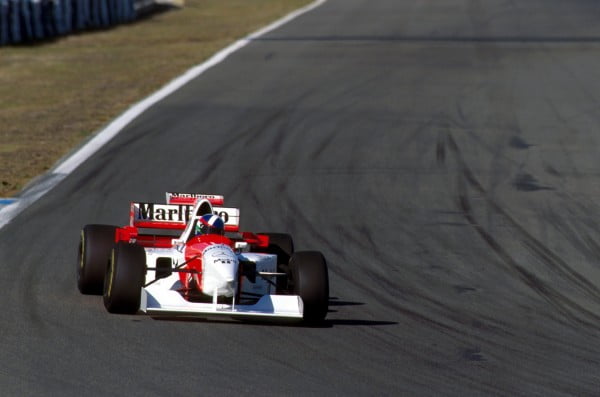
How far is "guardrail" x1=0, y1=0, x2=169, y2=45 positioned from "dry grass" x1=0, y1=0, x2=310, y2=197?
1.63 feet

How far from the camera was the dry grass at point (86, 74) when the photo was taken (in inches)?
680

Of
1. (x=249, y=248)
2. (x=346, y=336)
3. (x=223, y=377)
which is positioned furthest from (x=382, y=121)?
(x=223, y=377)

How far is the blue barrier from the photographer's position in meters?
29.1

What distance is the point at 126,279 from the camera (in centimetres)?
894

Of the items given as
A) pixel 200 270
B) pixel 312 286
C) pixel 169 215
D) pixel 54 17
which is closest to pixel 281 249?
pixel 169 215

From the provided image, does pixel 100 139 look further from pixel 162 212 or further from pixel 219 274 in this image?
pixel 219 274

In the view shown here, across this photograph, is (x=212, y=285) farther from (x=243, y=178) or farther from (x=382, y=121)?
(x=382, y=121)

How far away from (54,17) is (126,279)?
917 inches

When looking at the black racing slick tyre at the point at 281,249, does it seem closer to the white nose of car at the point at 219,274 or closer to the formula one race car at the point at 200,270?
the formula one race car at the point at 200,270

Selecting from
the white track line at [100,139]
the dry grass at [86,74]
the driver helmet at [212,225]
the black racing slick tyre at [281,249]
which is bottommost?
the dry grass at [86,74]

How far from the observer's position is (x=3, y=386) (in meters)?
7.30

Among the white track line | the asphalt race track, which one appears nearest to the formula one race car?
the asphalt race track

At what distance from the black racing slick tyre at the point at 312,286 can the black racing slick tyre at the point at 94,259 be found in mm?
1502

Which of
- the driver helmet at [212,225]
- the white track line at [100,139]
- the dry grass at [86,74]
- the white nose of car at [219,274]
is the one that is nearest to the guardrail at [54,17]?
the dry grass at [86,74]
